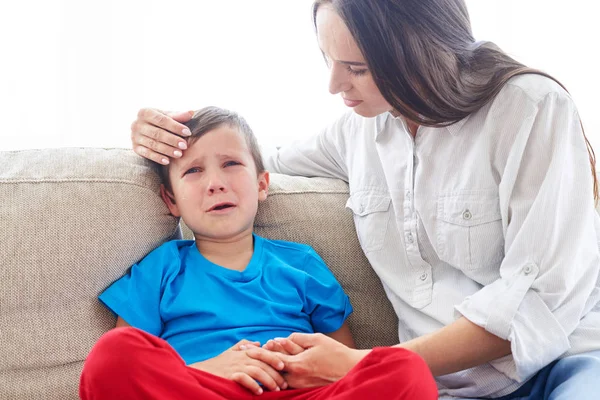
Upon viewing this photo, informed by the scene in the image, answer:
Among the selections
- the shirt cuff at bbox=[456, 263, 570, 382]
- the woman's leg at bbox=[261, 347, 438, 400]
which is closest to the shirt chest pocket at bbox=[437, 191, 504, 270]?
the shirt cuff at bbox=[456, 263, 570, 382]

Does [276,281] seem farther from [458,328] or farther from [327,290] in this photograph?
[458,328]

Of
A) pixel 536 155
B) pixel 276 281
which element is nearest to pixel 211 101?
pixel 276 281

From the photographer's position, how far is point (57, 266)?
4.56ft

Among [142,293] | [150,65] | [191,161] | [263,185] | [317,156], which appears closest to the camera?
[142,293]

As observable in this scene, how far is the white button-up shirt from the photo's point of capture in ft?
4.07

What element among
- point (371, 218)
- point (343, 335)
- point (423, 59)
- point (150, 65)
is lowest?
point (343, 335)

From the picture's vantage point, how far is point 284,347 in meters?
1.29

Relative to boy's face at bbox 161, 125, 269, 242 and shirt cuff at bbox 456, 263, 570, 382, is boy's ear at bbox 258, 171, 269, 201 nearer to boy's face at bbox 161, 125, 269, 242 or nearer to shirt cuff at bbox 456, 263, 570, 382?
boy's face at bbox 161, 125, 269, 242

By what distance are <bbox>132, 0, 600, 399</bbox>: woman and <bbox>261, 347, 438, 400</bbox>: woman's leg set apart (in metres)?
0.13

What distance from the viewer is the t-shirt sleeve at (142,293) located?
1397mm

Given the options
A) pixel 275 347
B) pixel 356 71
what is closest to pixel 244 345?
pixel 275 347

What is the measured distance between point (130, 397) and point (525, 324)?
673mm

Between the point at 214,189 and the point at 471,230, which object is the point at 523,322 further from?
the point at 214,189

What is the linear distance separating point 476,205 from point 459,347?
0.90ft
